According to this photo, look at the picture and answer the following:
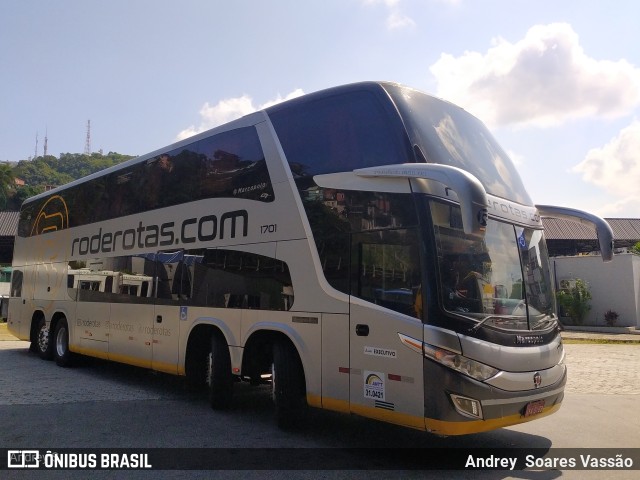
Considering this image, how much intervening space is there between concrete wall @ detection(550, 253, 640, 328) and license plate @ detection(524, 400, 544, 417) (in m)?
25.3

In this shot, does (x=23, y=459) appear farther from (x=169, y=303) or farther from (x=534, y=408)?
(x=534, y=408)

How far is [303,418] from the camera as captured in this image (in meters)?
7.34

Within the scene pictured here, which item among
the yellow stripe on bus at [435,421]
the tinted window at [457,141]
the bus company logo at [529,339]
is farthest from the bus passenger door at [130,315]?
the bus company logo at [529,339]

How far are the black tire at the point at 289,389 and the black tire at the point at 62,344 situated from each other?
763 centimetres

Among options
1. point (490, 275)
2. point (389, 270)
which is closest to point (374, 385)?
point (389, 270)

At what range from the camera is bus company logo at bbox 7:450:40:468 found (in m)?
5.88

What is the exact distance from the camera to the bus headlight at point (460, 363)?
5.54 metres

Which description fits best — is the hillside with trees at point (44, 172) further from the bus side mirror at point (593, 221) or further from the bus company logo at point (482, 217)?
the bus company logo at point (482, 217)

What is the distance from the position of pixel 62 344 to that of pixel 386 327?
32.6 ft

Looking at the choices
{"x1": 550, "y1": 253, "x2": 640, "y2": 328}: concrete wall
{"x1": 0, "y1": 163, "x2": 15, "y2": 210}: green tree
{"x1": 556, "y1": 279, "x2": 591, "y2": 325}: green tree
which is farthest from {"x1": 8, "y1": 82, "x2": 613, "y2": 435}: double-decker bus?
{"x1": 0, "y1": 163, "x2": 15, "y2": 210}: green tree

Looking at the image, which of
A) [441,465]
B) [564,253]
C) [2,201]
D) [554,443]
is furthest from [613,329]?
[2,201]

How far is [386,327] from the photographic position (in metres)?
6.08

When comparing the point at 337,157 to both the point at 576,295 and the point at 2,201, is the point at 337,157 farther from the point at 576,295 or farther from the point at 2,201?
the point at 2,201

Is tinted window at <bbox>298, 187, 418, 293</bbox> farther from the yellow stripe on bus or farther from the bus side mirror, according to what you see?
the bus side mirror
